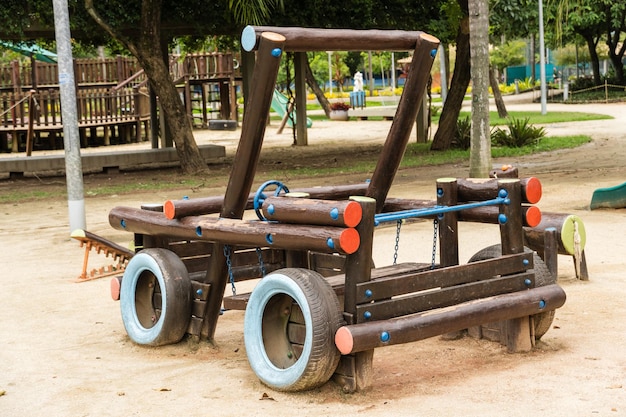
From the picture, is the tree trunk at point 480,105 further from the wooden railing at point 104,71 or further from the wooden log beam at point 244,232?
the wooden railing at point 104,71

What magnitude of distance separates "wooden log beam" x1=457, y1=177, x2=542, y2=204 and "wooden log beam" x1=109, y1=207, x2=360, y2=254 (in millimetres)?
1369

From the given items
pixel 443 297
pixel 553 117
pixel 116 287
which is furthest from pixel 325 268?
pixel 553 117

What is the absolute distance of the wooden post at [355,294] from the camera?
4.78 m

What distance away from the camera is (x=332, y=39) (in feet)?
17.3

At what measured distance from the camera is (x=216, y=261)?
5.85m

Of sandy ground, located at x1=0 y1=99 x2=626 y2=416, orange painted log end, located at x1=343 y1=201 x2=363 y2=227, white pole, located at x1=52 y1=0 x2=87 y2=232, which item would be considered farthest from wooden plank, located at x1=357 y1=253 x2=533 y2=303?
white pole, located at x1=52 y1=0 x2=87 y2=232

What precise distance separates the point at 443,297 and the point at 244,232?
1141 mm

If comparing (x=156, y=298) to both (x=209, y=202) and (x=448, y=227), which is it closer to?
(x=209, y=202)

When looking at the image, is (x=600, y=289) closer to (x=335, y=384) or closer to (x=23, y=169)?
(x=335, y=384)

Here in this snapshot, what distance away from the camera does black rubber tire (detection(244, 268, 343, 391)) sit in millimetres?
4750

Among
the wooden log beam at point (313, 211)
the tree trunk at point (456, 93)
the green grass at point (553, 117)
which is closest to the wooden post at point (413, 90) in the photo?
the wooden log beam at point (313, 211)

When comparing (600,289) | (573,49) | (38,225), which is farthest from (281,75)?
(600,289)

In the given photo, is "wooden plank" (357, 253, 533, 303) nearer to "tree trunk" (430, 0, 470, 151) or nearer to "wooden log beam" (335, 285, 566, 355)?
"wooden log beam" (335, 285, 566, 355)

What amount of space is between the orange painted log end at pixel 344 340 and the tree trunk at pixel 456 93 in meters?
14.0
